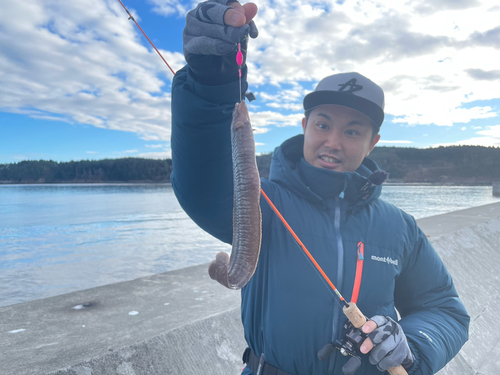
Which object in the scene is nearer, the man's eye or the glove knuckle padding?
the glove knuckle padding

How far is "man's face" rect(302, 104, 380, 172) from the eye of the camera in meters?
2.08

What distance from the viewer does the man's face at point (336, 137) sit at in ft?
6.81

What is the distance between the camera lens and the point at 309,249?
6.01 ft

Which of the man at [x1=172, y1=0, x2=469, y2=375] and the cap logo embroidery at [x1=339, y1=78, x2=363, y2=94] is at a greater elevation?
the cap logo embroidery at [x1=339, y1=78, x2=363, y2=94]

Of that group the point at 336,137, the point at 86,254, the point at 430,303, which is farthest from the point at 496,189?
the point at 336,137

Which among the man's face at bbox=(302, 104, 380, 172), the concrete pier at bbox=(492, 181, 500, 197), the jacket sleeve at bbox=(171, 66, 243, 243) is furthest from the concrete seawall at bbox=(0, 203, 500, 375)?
the concrete pier at bbox=(492, 181, 500, 197)

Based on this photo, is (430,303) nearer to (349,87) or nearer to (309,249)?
(309,249)

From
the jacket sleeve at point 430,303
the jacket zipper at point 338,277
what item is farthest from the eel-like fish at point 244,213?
the jacket sleeve at point 430,303

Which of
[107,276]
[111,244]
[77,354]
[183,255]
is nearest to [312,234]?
[77,354]

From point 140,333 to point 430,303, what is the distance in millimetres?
2401

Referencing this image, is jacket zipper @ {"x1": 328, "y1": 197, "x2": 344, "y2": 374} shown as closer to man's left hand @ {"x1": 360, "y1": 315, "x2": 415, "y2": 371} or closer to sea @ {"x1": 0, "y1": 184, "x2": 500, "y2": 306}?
man's left hand @ {"x1": 360, "y1": 315, "x2": 415, "y2": 371}

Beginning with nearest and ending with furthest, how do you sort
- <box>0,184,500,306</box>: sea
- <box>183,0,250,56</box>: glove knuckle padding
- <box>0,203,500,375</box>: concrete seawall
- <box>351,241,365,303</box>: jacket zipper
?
1. <box>183,0,250,56</box>: glove knuckle padding
2. <box>351,241,365,303</box>: jacket zipper
3. <box>0,203,500,375</box>: concrete seawall
4. <box>0,184,500,306</box>: sea

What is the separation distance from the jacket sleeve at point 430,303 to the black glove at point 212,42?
1632mm

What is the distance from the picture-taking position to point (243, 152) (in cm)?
140
